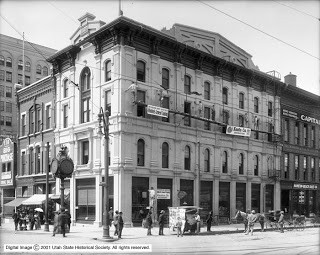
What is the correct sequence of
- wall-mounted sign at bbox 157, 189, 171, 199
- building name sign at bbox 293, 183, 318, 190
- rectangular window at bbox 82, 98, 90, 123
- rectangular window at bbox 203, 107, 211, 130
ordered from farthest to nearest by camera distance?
building name sign at bbox 293, 183, 318, 190 < rectangular window at bbox 203, 107, 211, 130 < rectangular window at bbox 82, 98, 90, 123 < wall-mounted sign at bbox 157, 189, 171, 199

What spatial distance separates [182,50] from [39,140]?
16.7m

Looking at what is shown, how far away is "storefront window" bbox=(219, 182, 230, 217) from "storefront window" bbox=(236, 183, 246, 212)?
4.15 feet

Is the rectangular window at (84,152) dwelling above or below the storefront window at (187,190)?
above

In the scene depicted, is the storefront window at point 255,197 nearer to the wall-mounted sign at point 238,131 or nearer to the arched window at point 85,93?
the wall-mounted sign at point 238,131

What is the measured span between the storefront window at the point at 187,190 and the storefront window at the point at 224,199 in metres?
3.64

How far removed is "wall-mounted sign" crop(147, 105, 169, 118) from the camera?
31406mm

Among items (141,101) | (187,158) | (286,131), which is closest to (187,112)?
(187,158)

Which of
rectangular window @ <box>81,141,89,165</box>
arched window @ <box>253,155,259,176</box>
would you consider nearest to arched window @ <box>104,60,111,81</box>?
rectangular window @ <box>81,141,89,165</box>

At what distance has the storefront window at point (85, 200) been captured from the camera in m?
33.5

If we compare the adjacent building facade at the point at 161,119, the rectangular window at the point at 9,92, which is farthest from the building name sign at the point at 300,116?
the rectangular window at the point at 9,92

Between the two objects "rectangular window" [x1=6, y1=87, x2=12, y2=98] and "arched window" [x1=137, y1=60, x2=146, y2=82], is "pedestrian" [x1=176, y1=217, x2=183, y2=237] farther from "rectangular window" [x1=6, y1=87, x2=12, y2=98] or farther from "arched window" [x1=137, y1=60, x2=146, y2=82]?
"rectangular window" [x1=6, y1=87, x2=12, y2=98]

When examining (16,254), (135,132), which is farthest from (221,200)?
(16,254)

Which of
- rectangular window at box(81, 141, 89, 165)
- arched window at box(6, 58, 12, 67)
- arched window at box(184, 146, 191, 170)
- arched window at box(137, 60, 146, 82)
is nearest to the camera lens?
arched window at box(137, 60, 146, 82)

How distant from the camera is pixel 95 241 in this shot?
21.6m
